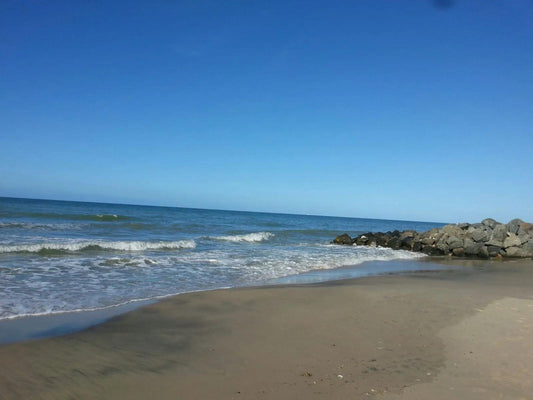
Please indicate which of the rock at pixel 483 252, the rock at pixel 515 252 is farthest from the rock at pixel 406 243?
the rock at pixel 515 252

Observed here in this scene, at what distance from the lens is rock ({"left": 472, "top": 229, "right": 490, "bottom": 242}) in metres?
23.0

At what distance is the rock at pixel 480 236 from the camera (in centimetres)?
2305

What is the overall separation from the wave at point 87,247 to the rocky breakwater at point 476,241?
14.6 m

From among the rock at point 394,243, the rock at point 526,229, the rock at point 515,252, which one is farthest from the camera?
the rock at point 394,243

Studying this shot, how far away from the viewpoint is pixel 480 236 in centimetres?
2312

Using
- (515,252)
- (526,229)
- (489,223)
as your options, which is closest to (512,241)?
(515,252)

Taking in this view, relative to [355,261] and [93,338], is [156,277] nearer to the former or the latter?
[93,338]

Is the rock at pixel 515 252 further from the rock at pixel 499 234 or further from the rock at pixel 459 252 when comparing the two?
the rock at pixel 459 252

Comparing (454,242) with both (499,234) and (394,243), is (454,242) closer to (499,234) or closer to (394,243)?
(499,234)

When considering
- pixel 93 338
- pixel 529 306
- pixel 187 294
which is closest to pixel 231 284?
pixel 187 294

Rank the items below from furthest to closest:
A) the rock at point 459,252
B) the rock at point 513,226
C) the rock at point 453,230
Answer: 1. the rock at point 453,230
2. the rock at point 513,226
3. the rock at point 459,252

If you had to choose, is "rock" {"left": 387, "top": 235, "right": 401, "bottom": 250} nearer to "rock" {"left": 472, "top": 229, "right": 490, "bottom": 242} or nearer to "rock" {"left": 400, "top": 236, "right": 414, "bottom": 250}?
"rock" {"left": 400, "top": 236, "right": 414, "bottom": 250}

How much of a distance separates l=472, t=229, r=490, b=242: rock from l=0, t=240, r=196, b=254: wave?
16614 millimetres

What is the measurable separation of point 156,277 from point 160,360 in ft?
21.3
